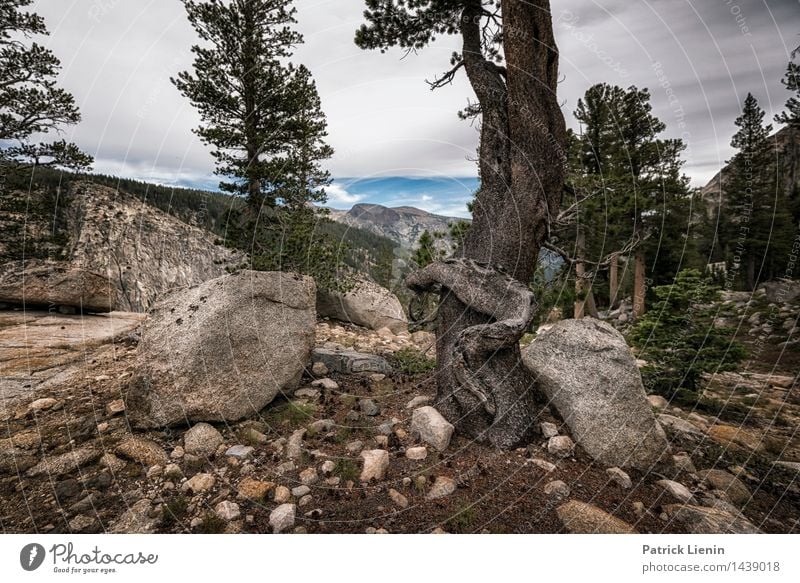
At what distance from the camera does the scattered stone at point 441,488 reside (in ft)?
10.9

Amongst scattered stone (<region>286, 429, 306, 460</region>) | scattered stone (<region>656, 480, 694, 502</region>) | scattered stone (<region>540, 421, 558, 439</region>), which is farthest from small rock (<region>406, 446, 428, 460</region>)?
scattered stone (<region>656, 480, 694, 502</region>)

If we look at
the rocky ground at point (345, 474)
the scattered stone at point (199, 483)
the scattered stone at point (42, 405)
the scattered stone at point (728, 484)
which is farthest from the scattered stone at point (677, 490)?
the scattered stone at point (42, 405)

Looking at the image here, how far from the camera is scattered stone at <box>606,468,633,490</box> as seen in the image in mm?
3588

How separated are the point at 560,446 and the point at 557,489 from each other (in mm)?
744

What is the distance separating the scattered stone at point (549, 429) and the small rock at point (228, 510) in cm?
379

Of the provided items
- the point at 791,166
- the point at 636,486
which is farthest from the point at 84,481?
the point at 791,166

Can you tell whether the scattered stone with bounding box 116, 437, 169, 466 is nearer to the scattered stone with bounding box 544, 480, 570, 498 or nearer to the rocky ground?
the rocky ground

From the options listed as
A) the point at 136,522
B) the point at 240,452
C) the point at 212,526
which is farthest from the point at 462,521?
the point at 136,522

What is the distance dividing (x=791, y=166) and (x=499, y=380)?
3506 cm

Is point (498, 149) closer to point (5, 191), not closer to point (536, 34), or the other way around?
point (536, 34)

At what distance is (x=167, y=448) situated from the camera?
405 cm

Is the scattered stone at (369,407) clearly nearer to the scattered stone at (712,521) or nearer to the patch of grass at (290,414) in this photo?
the patch of grass at (290,414)

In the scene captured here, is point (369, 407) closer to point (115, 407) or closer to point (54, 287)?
point (115, 407)

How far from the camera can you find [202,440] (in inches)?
162
